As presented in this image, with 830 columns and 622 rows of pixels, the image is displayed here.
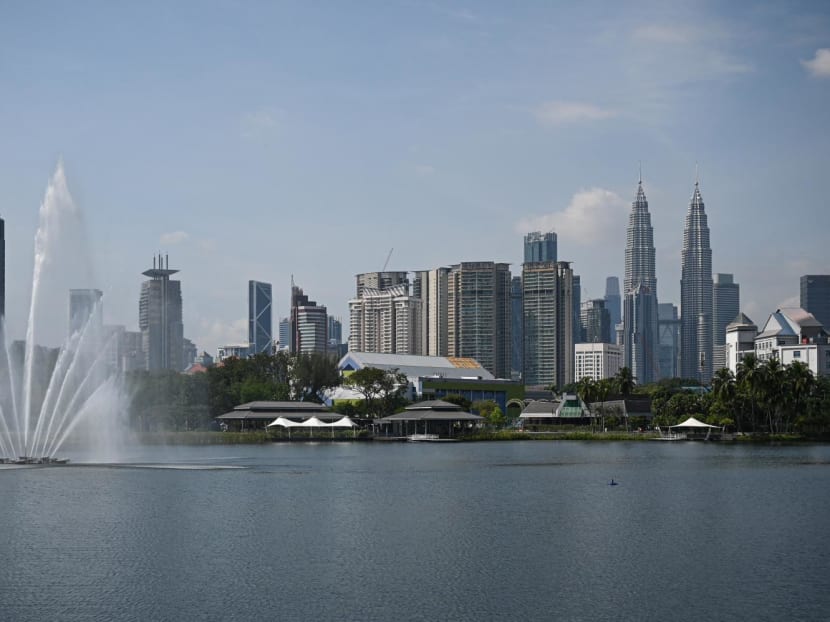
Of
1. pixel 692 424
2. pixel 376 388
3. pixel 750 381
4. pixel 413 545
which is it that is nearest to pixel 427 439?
pixel 376 388

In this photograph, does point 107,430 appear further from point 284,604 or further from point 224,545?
point 284,604

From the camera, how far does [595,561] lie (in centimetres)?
4759

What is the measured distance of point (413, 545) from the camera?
52125 mm

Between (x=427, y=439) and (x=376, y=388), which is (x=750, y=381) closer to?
(x=427, y=439)

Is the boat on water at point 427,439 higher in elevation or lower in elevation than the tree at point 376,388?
lower

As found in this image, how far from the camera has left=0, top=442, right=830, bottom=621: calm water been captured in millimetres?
39594

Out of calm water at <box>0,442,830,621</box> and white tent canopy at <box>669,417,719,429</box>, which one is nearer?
calm water at <box>0,442,830,621</box>

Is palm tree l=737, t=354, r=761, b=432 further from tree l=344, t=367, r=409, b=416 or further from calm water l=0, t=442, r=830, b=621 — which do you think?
tree l=344, t=367, r=409, b=416

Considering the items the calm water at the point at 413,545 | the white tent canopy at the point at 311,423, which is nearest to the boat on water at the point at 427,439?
the white tent canopy at the point at 311,423

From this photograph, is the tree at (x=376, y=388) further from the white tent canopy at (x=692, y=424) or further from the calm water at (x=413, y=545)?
the calm water at (x=413, y=545)

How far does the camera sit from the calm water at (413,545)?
3959 centimetres

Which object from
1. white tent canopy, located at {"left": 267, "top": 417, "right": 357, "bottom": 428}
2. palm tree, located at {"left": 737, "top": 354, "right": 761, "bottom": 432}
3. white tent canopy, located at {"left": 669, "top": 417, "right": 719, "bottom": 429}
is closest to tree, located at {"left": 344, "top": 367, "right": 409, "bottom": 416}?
white tent canopy, located at {"left": 267, "top": 417, "right": 357, "bottom": 428}

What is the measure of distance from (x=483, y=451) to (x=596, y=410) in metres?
62.3

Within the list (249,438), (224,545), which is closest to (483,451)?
(249,438)
